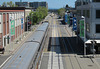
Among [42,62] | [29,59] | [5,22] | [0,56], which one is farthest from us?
[5,22]

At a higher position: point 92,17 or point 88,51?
point 92,17

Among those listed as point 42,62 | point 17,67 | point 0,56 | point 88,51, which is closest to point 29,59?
point 17,67

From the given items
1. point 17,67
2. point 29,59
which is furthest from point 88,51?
point 17,67

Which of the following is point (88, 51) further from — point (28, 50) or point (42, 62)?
point (28, 50)

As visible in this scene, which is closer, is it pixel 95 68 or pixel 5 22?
pixel 95 68

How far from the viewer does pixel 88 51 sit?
127ft

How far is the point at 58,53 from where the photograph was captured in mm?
37531

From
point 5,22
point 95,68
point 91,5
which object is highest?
point 91,5

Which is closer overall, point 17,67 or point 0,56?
point 17,67

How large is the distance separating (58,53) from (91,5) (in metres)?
11.5

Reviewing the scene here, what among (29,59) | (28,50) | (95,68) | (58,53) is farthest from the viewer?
(58,53)

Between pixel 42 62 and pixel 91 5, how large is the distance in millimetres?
15066

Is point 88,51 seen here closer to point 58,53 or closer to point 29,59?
point 58,53

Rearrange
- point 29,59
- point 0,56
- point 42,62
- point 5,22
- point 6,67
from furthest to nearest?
point 5,22 → point 0,56 → point 42,62 → point 29,59 → point 6,67
